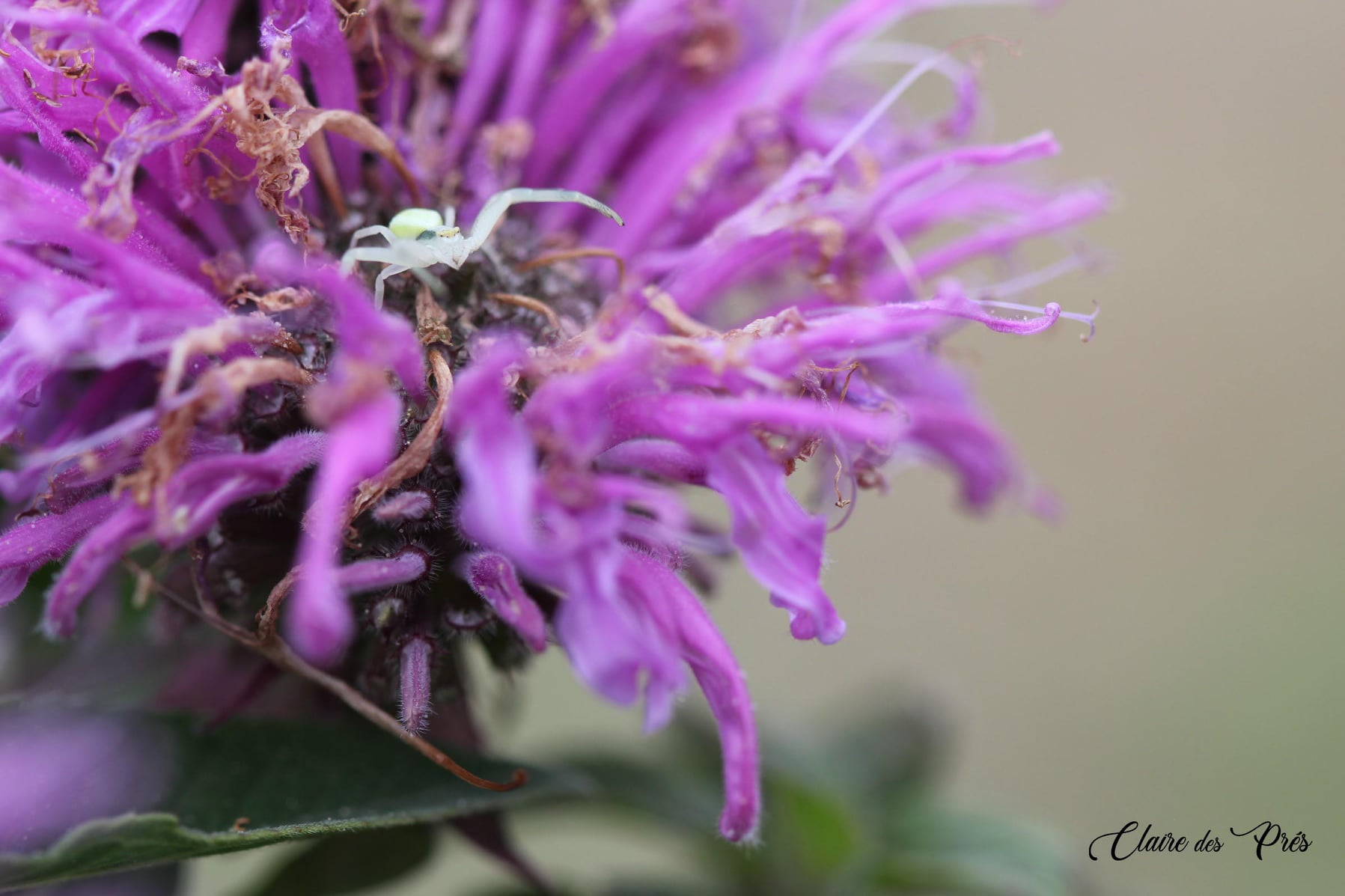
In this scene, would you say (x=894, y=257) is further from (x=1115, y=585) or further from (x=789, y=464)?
(x=1115, y=585)

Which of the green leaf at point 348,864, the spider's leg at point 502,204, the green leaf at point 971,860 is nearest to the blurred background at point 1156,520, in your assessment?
the green leaf at point 971,860

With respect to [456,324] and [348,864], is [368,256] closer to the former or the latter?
[456,324]

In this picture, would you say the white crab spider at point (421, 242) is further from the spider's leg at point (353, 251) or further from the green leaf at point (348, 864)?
the green leaf at point (348, 864)

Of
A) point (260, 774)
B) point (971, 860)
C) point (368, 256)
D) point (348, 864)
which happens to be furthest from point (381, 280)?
point (971, 860)

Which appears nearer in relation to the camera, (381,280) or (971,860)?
(381,280)

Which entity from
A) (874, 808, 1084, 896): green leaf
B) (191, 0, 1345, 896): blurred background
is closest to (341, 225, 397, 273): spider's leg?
(874, 808, 1084, 896): green leaf

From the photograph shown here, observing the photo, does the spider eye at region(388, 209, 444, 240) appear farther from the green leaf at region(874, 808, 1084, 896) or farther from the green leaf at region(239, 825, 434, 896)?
the green leaf at region(874, 808, 1084, 896)
